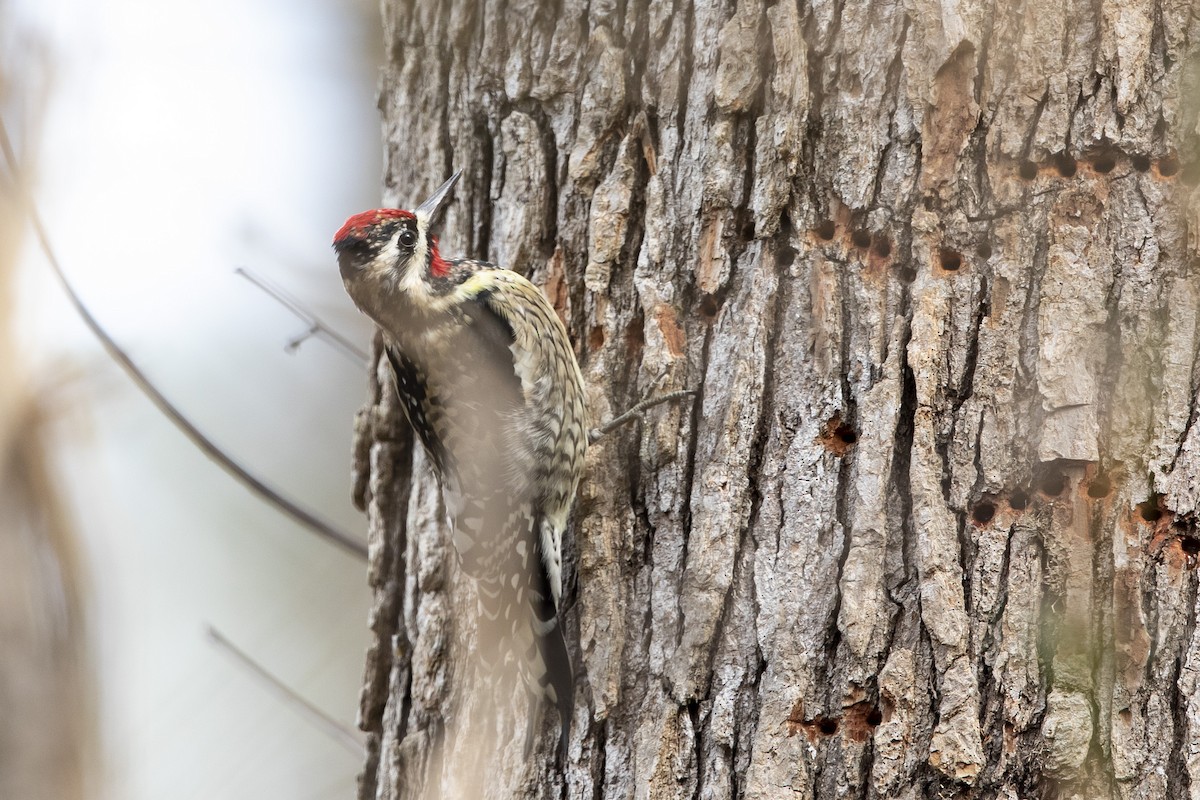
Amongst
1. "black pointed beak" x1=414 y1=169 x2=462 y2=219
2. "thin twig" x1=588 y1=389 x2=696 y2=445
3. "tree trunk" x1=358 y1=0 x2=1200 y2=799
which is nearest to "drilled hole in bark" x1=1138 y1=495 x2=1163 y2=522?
"tree trunk" x1=358 y1=0 x2=1200 y2=799

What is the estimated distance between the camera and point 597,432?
2568mm

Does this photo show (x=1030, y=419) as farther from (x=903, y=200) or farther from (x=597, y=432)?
(x=597, y=432)

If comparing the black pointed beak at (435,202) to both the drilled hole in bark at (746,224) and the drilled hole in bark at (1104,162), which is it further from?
the drilled hole in bark at (1104,162)

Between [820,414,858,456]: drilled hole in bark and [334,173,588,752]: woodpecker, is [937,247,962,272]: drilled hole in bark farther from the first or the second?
[334,173,588,752]: woodpecker

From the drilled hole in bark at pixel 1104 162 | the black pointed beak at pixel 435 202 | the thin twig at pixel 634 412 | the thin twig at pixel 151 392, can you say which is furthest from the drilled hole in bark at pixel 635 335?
the drilled hole in bark at pixel 1104 162

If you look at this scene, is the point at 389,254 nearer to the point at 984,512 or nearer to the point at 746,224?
the point at 746,224

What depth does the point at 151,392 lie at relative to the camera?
2.45 m

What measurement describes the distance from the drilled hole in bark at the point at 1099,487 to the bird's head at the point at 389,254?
175cm

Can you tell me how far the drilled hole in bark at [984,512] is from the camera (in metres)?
2.01

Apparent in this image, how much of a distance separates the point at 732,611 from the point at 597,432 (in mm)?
632

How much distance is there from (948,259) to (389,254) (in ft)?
5.21

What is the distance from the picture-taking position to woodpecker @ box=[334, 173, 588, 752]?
2.54m

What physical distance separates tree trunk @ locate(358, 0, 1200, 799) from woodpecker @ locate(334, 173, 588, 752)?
7.4 inches

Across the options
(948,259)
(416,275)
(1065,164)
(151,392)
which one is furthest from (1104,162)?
(151,392)
